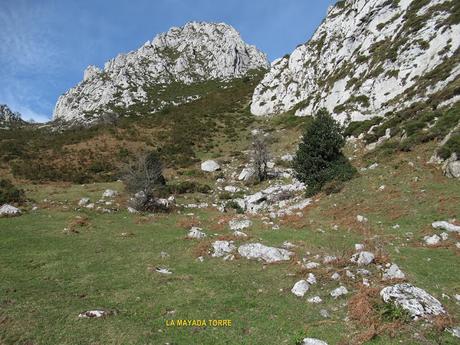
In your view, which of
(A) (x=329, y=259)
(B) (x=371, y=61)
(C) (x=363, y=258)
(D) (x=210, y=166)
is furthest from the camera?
(B) (x=371, y=61)

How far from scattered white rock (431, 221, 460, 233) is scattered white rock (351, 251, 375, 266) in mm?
6546

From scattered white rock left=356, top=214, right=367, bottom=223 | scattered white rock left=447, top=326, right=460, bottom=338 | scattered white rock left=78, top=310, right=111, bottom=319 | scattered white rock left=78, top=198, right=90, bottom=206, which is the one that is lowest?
scattered white rock left=447, top=326, right=460, bottom=338

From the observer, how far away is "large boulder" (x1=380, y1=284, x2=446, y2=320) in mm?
11852

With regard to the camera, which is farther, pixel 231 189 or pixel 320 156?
pixel 231 189

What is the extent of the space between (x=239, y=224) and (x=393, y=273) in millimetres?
11717

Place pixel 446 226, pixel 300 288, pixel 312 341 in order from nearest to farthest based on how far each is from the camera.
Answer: pixel 312 341 < pixel 300 288 < pixel 446 226

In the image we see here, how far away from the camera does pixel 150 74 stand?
18000cm

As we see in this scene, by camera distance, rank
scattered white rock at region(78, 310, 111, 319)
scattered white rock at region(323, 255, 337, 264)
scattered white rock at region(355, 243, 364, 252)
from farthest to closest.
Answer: scattered white rock at region(355, 243, 364, 252)
scattered white rock at region(323, 255, 337, 264)
scattered white rock at region(78, 310, 111, 319)

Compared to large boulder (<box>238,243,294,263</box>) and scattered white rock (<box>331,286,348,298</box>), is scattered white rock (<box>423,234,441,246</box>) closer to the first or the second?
large boulder (<box>238,243,294,263</box>)

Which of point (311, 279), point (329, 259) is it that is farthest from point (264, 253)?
point (311, 279)

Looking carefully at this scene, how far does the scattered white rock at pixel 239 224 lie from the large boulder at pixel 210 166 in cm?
2338

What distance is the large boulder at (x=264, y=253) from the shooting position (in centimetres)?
1845

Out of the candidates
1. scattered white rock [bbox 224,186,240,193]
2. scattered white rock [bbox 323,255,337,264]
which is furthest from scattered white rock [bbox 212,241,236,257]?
scattered white rock [bbox 224,186,240,193]

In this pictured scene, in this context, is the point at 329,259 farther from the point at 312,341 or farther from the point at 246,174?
the point at 246,174
